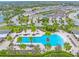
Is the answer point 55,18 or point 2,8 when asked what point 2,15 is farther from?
point 55,18

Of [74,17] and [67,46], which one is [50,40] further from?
[74,17]

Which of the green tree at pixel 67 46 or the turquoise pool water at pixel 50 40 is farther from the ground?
the turquoise pool water at pixel 50 40

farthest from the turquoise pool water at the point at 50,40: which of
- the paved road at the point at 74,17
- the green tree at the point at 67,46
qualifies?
the paved road at the point at 74,17

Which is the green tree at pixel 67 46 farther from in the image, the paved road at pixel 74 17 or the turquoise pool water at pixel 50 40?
the paved road at pixel 74 17

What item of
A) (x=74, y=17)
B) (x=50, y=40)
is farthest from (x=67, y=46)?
(x=74, y=17)

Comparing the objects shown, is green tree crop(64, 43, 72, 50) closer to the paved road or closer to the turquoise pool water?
the turquoise pool water

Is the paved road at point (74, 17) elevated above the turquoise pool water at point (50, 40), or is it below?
above

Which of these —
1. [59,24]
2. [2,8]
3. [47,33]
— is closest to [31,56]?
[47,33]

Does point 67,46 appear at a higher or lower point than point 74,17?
lower

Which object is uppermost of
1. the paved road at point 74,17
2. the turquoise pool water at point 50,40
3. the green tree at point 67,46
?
the paved road at point 74,17

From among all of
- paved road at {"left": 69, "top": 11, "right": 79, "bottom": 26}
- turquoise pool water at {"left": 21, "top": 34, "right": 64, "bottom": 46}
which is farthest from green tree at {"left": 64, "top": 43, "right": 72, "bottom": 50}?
paved road at {"left": 69, "top": 11, "right": 79, "bottom": 26}

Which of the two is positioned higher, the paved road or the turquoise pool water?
the paved road
